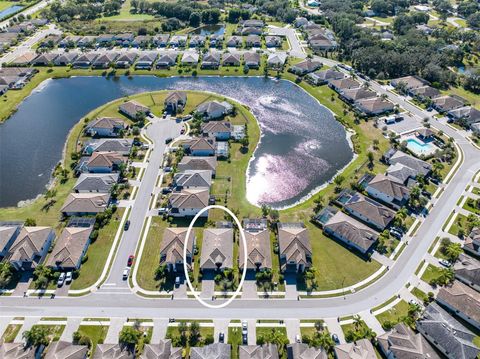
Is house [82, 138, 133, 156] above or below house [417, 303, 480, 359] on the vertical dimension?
above

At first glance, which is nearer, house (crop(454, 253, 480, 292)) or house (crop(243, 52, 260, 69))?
house (crop(454, 253, 480, 292))

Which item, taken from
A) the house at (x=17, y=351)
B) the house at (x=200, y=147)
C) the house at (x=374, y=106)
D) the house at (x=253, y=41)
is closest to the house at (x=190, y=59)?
the house at (x=253, y=41)

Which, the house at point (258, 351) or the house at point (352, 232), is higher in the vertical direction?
the house at point (352, 232)

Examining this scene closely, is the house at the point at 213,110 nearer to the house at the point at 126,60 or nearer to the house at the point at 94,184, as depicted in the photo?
the house at the point at 94,184

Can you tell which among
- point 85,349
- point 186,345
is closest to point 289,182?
point 186,345

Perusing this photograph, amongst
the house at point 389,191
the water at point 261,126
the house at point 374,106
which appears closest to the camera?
the house at point 389,191

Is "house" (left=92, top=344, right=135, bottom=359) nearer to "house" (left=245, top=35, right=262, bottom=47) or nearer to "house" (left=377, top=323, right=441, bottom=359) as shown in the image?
"house" (left=377, top=323, right=441, bottom=359)

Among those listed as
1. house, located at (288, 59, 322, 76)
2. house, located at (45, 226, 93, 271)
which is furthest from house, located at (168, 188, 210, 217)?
house, located at (288, 59, 322, 76)
